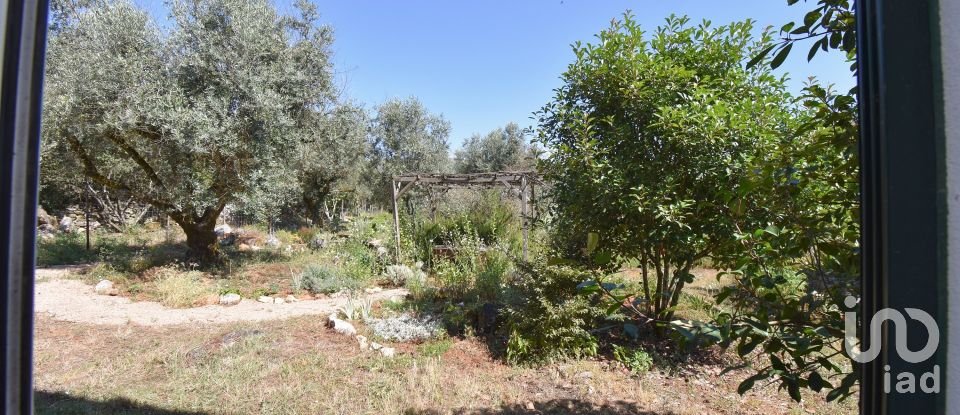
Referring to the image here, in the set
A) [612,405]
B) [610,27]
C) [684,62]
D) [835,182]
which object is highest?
[610,27]

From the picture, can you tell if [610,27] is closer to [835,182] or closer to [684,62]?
[684,62]

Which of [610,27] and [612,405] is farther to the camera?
[610,27]

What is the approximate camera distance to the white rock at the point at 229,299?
616cm

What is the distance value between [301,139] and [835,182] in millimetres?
7993

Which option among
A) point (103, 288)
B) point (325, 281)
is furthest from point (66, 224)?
point (325, 281)

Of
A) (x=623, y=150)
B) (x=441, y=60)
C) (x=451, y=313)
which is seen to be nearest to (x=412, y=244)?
(x=451, y=313)

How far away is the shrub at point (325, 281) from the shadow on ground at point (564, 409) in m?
4.41

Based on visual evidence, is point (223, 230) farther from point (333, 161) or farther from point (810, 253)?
point (810, 253)

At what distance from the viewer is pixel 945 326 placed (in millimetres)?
490

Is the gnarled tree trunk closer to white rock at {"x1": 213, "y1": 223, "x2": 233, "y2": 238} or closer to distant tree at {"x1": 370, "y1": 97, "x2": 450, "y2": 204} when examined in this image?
white rock at {"x1": 213, "y1": 223, "x2": 233, "y2": 238}

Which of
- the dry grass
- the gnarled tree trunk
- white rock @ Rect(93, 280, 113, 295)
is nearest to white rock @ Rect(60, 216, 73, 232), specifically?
the gnarled tree trunk

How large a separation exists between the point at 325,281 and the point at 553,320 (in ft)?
15.1

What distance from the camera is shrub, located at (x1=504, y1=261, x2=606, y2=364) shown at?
3.90m

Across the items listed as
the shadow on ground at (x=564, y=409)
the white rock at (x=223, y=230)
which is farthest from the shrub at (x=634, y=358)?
the white rock at (x=223, y=230)
